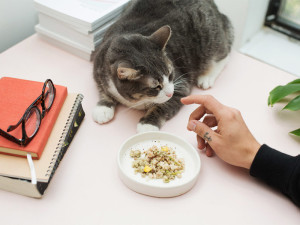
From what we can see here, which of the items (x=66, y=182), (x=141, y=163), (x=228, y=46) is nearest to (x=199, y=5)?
(x=228, y=46)

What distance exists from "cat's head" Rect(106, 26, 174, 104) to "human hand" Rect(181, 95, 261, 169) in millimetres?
131

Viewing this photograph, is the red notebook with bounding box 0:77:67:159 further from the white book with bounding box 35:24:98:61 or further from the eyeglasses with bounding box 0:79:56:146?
→ the white book with bounding box 35:24:98:61

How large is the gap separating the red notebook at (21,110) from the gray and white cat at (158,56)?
0.18m

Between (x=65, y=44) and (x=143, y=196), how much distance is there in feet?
2.74

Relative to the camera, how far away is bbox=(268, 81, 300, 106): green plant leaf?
3.64 feet

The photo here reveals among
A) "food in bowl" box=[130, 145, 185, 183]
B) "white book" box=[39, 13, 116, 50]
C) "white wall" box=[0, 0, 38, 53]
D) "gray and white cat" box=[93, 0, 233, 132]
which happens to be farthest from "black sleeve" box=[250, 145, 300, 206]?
"white wall" box=[0, 0, 38, 53]

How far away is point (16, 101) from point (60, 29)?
53cm

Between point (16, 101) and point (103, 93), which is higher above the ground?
point (16, 101)

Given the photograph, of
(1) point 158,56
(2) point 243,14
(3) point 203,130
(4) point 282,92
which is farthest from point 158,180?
(2) point 243,14

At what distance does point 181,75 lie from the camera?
50.5 inches

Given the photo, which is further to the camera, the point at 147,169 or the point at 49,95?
the point at 49,95

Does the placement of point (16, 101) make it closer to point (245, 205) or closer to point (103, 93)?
point (103, 93)

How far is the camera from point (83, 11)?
1.32m

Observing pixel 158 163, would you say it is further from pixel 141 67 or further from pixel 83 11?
pixel 83 11
